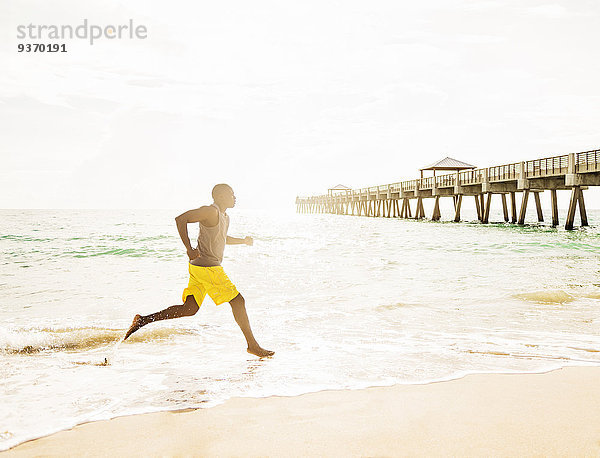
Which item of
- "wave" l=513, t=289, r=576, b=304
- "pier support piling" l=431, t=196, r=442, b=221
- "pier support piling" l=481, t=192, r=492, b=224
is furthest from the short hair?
"pier support piling" l=431, t=196, r=442, b=221

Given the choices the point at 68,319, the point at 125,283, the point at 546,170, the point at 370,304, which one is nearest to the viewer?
the point at 68,319

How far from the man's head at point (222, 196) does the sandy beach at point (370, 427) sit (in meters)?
1.64

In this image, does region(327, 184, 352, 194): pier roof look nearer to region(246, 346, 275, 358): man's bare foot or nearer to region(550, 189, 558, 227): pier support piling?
region(550, 189, 558, 227): pier support piling

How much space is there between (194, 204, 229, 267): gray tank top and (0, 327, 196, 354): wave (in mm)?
1468

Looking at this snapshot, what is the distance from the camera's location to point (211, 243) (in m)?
3.87

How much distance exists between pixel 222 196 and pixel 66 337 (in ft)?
8.39

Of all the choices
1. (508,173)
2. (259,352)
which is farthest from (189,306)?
(508,173)

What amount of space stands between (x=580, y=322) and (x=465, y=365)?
255 cm

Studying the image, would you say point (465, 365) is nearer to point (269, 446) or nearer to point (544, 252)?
point (269, 446)

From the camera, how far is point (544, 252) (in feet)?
47.9

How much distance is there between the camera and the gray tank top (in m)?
3.85

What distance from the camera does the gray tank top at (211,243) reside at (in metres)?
3.85

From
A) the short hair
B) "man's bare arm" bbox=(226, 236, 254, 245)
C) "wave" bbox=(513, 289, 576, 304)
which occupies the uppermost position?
the short hair

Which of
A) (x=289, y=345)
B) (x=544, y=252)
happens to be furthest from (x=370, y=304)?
(x=544, y=252)
